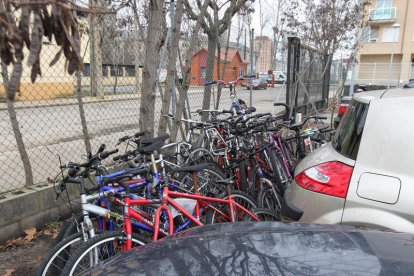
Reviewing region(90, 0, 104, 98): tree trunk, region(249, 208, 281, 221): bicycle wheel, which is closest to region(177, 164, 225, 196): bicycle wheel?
region(249, 208, 281, 221): bicycle wheel

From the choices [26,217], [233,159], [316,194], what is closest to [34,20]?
[316,194]

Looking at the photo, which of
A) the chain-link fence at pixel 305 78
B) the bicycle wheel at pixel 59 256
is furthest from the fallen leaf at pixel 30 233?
the chain-link fence at pixel 305 78

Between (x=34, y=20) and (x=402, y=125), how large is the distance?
7.93 ft

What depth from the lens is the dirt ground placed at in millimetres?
3309

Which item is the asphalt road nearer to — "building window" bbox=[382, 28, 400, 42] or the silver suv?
the silver suv

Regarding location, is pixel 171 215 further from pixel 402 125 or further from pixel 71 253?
pixel 402 125

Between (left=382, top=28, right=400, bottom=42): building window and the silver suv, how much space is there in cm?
4396

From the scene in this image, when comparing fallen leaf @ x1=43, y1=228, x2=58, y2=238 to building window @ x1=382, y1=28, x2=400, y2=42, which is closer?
fallen leaf @ x1=43, y1=228, x2=58, y2=238

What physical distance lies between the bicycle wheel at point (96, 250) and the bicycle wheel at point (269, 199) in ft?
6.10

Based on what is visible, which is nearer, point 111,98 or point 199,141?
point 199,141

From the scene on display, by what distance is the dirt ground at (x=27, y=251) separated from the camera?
130 inches

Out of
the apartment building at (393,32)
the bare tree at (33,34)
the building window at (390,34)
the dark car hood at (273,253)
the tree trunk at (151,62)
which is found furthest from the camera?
the building window at (390,34)

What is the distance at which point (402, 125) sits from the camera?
8.61 ft

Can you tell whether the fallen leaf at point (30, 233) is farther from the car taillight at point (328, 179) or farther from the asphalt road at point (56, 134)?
the car taillight at point (328, 179)
